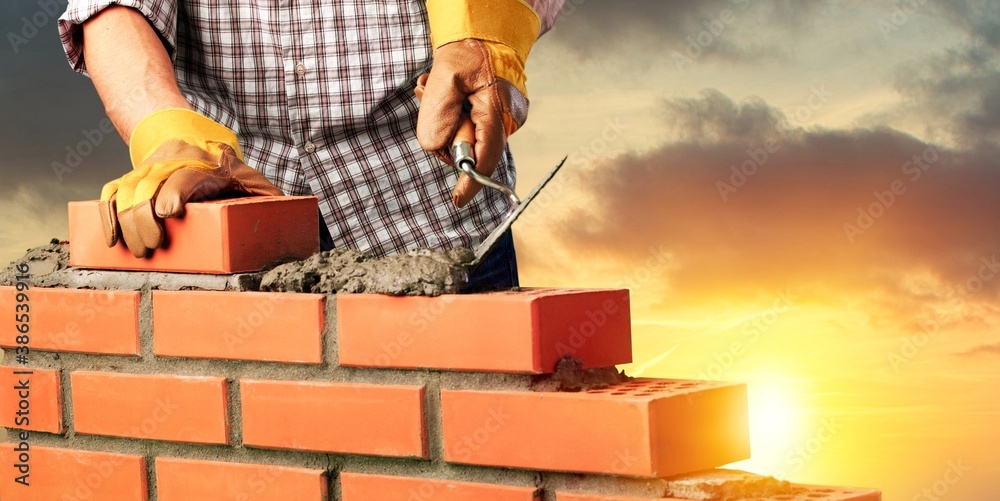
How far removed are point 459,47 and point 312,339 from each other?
691 millimetres

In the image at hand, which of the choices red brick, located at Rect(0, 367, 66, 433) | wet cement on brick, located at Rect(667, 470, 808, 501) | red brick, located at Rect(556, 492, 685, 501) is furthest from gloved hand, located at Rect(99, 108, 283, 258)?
wet cement on brick, located at Rect(667, 470, 808, 501)

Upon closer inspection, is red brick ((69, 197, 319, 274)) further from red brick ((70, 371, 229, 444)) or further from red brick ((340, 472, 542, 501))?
red brick ((340, 472, 542, 501))

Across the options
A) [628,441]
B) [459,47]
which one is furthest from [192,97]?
[628,441]

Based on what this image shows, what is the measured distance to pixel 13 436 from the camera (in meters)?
2.04

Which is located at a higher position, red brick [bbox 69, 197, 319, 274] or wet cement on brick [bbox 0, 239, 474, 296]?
red brick [bbox 69, 197, 319, 274]

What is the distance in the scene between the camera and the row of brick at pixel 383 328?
152 centimetres

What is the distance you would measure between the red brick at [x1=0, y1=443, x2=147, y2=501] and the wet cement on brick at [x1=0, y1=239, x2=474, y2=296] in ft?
0.97

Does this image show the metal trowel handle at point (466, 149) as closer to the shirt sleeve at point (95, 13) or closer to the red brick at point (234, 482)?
the red brick at point (234, 482)

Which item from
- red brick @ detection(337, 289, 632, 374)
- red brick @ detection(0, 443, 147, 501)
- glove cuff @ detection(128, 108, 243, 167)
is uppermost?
glove cuff @ detection(128, 108, 243, 167)

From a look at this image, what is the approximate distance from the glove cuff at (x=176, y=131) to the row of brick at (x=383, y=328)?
32 centimetres

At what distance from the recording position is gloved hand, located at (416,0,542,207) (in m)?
1.98

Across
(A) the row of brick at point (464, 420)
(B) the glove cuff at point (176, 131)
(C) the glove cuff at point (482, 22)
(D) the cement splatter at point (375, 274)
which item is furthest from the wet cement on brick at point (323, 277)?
(C) the glove cuff at point (482, 22)

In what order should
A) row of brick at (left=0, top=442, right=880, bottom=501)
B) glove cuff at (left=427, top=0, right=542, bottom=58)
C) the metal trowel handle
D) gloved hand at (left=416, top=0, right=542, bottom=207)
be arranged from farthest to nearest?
1. glove cuff at (left=427, top=0, right=542, bottom=58)
2. gloved hand at (left=416, top=0, right=542, bottom=207)
3. the metal trowel handle
4. row of brick at (left=0, top=442, right=880, bottom=501)

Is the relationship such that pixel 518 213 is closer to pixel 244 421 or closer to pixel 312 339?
pixel 312 339
